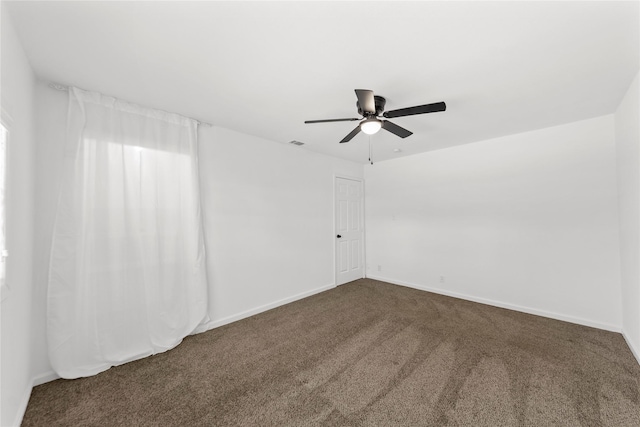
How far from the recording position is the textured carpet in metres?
1.67

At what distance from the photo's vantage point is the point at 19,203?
5.48 feet

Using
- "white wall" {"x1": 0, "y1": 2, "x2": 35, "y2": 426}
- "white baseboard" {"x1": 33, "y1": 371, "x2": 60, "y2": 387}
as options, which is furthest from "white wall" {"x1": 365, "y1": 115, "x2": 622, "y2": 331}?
"white wall" {"x1": 0, "y1": 2, "x2": 35, "y2": 426}

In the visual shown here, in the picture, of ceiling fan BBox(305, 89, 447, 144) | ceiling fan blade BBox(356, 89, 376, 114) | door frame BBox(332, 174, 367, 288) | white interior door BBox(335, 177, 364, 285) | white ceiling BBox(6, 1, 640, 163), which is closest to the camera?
white ceiling BBox(6, 1, 640, 163)

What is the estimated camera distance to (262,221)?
3559 millimetres

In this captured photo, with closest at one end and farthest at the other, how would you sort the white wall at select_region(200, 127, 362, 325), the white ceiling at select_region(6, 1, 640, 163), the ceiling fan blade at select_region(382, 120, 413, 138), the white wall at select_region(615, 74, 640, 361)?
1. the white ceiling at select_region(6, 1, 640, 163)
2. the white wall at select_region(615, 74, 640, 361)
3. the ceiling fan blade at select_region(382, 120, 413, 138)
4. the white wall at select_region(200, 127, 362, 325)

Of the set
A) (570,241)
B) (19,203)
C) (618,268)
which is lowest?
(618,268)

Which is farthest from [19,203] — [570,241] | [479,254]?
[570,241]

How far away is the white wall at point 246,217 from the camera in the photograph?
2045mm

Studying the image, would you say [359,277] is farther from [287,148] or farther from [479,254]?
[287,148]

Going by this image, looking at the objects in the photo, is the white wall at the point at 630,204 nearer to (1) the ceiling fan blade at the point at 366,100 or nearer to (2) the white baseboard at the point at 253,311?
(1) the ceiling fan blade at the point at 366,100

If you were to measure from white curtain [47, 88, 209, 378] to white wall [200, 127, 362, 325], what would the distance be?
0.80ft

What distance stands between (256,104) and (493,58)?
2058mm

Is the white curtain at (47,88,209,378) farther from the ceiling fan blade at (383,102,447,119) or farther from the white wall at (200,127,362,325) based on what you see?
→ the ceiling fan blade at (383,102,447,119)

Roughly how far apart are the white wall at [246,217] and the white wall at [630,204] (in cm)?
360
